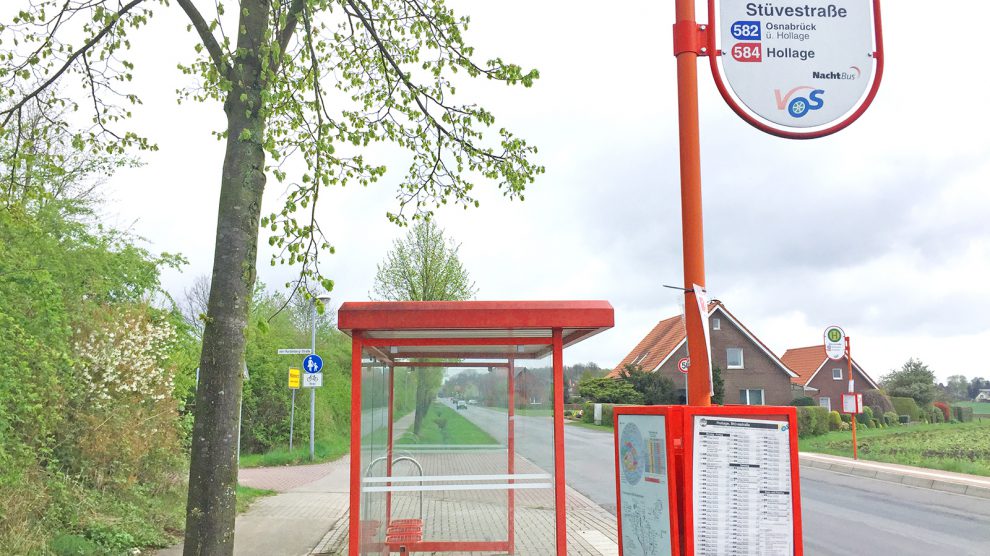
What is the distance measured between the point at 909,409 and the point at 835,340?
3028cm

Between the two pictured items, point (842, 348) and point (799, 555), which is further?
point (842, 348)

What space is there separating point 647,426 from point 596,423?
129 feet

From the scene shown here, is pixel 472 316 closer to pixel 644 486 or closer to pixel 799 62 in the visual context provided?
pixel 644 486

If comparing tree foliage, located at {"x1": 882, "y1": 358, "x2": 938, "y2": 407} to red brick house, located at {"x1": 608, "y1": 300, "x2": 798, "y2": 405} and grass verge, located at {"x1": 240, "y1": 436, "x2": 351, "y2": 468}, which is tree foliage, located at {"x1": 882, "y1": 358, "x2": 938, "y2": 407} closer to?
red brick house, located at {"x1": 608, "y1": 300, "x2": 798, "y2": 405}

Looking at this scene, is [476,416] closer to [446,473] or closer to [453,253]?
[446,473]

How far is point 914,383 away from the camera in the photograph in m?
56.2

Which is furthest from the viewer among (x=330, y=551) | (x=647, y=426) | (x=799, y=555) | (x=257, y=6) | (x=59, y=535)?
(x=330, y=551)

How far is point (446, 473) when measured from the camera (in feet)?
22.4

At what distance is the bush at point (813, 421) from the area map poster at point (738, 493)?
27.6 meters

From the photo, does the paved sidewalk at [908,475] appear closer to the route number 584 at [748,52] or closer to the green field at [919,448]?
the green field at [919,448]

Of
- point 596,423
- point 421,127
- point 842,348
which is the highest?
point 421,127

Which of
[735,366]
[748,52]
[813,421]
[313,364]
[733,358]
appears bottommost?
[813,421]

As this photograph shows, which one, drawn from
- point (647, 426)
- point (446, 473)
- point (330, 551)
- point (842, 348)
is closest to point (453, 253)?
point (842, 348)

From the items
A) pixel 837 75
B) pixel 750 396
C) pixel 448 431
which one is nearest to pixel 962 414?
pixel 750 396
